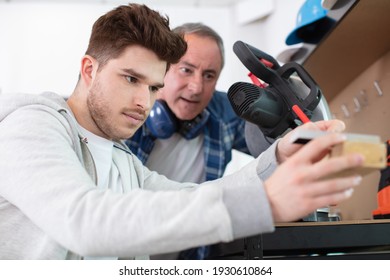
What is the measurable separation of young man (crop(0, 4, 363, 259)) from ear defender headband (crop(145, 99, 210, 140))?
414 mm

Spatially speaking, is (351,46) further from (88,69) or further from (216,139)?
(88,69)

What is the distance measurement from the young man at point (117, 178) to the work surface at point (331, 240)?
5.1 inches

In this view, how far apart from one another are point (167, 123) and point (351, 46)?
2.05 feet

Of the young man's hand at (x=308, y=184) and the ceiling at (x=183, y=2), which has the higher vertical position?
the ceiling at (x=183, y=2)

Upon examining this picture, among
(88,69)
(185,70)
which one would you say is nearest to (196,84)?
(185,70)

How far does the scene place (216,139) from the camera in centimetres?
161

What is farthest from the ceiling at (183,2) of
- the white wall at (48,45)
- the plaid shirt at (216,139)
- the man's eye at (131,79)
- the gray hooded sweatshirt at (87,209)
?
the gray hooded sweatshirt at (87,209)

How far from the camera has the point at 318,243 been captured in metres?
0.83

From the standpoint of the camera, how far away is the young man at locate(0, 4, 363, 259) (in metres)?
0.55

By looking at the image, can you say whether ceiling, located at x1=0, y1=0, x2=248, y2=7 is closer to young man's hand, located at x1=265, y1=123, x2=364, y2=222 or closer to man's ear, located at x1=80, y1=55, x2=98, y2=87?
man's ear, located at x1=80, y1=55, x2=98, y2=87

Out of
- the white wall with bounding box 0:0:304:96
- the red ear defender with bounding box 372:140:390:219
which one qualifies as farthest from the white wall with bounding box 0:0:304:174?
the red ear defender with bounding box 372:140:390:219

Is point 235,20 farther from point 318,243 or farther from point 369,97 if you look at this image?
point 318,243

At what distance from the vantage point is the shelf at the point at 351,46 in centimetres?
114

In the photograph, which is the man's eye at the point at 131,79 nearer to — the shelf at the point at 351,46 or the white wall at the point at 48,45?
the shelf at the point at 351,46
